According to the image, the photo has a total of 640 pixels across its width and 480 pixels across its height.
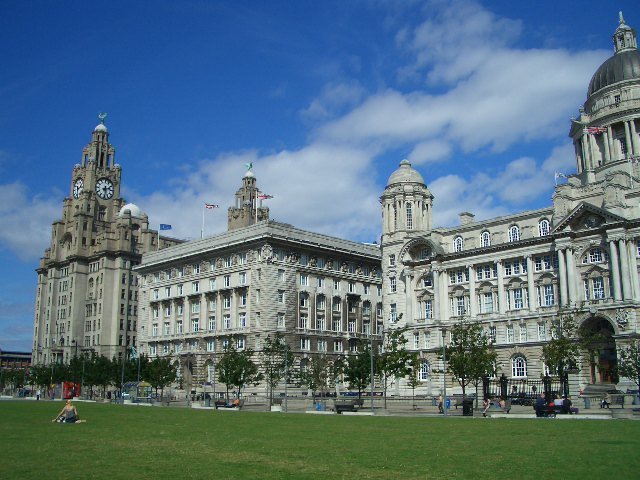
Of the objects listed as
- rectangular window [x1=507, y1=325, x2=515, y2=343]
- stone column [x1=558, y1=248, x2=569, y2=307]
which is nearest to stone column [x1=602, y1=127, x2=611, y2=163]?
stone column [x1=558, y1=248, x2=569, y2=307]

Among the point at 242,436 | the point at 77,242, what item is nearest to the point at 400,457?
the point at 242,436

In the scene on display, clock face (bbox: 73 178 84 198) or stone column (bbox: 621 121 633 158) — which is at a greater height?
clock face (bbox: 73 178 84 198)

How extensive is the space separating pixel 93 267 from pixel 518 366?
319ft

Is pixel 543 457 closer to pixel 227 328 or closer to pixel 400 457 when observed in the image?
pixel 400 457

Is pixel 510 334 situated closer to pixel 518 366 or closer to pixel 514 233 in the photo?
pixel 518 366

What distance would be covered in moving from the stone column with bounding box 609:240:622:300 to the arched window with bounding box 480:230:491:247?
686 inches

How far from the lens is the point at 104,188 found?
6294 inches

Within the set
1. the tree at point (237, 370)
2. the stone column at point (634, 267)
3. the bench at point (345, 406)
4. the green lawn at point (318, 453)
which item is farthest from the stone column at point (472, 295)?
the green lawn at point (318, 453)

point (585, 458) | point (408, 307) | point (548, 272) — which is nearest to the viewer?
point (585, 458)

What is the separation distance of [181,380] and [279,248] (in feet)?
87.2

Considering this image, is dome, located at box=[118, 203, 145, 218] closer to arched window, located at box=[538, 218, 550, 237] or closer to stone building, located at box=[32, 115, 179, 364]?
stone building, located at box=[32, 115, 179, 364]

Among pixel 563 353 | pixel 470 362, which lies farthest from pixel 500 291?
pixel 470 362

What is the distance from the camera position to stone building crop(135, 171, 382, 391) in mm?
101625

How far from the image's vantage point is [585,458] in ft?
66.7
